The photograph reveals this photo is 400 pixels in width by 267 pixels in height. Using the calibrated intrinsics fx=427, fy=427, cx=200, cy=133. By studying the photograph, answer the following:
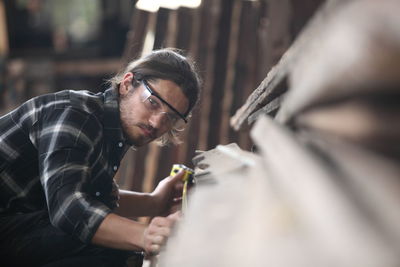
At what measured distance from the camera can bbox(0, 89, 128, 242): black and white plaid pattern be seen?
5.19ft

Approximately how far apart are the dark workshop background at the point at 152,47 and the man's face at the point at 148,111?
41.7 inches

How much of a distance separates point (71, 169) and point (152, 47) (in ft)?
8.94

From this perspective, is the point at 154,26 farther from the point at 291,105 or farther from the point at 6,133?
the point at 291,105

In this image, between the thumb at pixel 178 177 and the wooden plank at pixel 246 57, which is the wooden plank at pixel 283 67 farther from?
the wooden plank at pixel 246 57

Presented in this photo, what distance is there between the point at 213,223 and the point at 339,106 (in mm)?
340

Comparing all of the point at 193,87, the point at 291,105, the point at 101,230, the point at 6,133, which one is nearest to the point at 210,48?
the point at 193,87

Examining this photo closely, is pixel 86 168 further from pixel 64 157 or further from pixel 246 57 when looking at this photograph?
pixel 246 57

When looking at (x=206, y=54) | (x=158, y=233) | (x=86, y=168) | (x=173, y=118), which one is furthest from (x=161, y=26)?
(x=158, y=233)

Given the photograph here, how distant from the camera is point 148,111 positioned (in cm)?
215

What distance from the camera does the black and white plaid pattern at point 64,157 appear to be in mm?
1582

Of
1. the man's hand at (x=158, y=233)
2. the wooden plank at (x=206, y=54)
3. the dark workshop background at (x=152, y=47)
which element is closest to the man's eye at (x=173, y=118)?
the man's hand at (x=158, y=233)

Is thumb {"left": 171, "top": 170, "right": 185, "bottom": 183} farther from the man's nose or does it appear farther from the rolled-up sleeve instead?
the rolled-up sleeve

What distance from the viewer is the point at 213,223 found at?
867mm

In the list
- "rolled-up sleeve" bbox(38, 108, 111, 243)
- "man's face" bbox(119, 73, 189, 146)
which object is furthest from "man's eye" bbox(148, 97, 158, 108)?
"rolled-up sleeve" bbox(38, 108, 111, 243)
